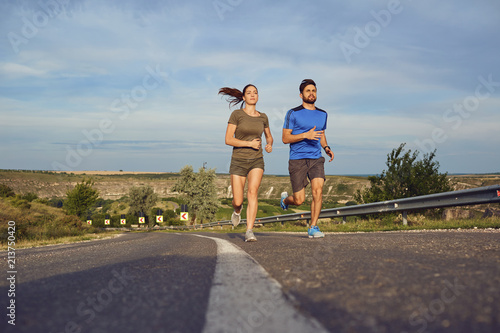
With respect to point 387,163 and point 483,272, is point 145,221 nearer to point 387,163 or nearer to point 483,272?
point 387,163

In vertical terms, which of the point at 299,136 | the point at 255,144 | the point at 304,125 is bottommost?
the point at 255,144

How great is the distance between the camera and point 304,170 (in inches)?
263

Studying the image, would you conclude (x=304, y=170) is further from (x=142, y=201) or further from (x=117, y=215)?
(x=117, y=215)

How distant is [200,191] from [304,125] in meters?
47.9

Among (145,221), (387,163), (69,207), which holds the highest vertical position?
(387,163)

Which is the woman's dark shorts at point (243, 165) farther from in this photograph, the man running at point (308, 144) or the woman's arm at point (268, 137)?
the man running at point (308, 144)

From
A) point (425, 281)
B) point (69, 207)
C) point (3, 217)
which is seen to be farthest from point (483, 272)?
point (69, 207)

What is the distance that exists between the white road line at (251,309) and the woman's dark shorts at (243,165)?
3.93 meters

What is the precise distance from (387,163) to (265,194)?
8474 cm

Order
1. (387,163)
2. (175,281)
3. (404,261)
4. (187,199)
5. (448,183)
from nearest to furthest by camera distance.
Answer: (175,281) → (404,261) → (448,183) → (387,163) → (187,199)

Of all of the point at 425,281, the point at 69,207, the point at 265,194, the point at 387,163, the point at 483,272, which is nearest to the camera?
the point at 425,281

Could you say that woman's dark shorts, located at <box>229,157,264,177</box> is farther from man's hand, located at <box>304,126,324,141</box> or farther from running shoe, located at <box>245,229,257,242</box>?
running shoe, located at <box>245,229,257,242</box>

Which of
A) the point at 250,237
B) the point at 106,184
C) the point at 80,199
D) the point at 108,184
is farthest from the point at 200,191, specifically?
the point at 106,184

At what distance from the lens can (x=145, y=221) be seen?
79.8m
